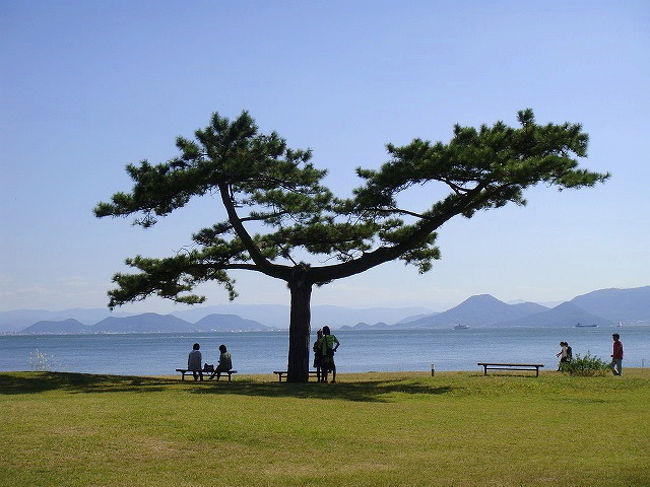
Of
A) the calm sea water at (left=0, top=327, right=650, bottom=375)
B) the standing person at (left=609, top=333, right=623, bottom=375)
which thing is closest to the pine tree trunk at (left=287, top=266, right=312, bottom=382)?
the standing person at (left=609, top=333, right=623, bottom=375)

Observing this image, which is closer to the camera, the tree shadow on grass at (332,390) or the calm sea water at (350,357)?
the tree shadow on grass at (332,390)

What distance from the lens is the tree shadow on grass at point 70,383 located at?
65.5 feet

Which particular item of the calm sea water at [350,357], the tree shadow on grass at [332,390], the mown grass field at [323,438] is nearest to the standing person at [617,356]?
the mown grass field at [323,438]

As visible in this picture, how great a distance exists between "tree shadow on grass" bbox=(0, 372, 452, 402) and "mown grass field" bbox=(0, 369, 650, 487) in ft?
0.88

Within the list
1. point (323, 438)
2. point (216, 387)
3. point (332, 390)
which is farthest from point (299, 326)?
point (323, 438)

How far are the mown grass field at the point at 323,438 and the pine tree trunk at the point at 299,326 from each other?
4.69m

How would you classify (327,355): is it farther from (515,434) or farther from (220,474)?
(220,474)

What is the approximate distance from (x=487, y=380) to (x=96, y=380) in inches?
455

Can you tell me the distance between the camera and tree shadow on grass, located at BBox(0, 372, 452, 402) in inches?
761

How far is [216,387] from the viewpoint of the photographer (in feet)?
68.2

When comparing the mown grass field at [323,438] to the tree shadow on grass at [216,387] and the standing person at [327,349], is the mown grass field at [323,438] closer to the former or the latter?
the tree shadow on grass at [216,387]

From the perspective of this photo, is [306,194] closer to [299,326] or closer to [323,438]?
[299,326]

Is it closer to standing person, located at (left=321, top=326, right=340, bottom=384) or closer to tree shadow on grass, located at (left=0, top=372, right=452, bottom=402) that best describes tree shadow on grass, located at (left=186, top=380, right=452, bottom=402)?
tree shadow on grass, located at (left=0, top=372, right=452, bottom=402)

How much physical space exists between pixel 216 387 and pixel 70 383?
437 cm
